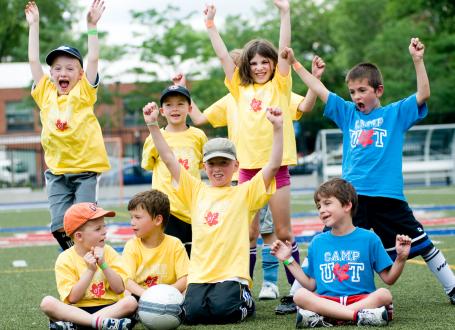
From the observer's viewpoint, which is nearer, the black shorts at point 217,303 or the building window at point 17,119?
the black shorts at point 217,303

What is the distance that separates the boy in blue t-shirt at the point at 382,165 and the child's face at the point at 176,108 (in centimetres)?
107

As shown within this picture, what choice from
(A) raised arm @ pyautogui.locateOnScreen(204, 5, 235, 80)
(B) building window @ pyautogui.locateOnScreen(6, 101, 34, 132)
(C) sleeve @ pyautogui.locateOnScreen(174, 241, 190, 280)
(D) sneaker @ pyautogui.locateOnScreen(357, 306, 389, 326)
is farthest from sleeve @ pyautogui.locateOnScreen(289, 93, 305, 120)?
(B) building window @ pyautogui.locateOnScreen(6, 101, 34, 132)

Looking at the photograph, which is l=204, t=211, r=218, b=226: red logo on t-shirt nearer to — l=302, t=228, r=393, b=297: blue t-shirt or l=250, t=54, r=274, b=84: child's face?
l=302, t=228, r=393, b=297: blue t-shirt

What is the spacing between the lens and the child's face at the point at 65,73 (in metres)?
7.43

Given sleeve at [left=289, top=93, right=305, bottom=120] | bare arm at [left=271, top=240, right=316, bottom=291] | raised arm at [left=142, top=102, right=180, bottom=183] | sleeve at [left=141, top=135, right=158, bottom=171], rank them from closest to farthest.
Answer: bare arm at [left=271, top=240, right=316, bottom=291]
raised arm at [left=142, top=102, right=180, bottom=183]
sleeve at [left=141, top=135, right=158, bottom=171]
sleeve at [left=289, top=93, right=305, bottom=120]

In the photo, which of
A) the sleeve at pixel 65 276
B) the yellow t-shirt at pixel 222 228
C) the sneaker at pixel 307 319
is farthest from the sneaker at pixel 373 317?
the sleeve at pixel 65 276

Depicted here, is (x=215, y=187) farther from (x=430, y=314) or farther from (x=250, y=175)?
(x=430, y=314)

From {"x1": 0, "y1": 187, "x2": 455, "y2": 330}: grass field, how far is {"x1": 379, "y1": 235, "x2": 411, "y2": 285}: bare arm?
296 millimetres

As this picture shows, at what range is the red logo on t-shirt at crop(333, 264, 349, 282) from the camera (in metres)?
6.05

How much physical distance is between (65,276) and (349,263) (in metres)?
1.93

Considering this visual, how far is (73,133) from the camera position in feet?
23.9

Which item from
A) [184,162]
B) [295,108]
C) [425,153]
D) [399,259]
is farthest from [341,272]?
[425,153]

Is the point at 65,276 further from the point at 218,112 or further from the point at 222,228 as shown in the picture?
the point at 218,112

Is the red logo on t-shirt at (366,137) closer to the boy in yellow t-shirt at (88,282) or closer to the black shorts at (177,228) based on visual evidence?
the black shorts at (177,228)
